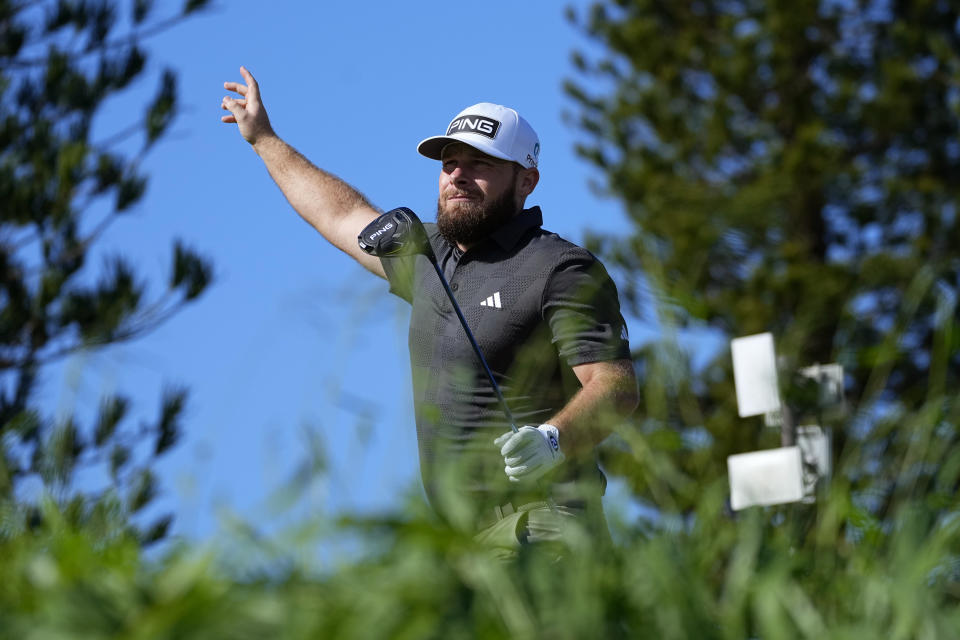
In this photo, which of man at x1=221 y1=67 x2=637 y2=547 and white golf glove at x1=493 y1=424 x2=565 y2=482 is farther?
man at x1=221 y1=67 x2=637 y2=547

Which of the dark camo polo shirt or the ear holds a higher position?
the ear

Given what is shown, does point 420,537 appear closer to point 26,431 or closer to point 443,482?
point 443,482

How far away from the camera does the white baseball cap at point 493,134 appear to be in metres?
4.04

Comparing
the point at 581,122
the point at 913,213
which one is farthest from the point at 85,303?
the point at 913,213

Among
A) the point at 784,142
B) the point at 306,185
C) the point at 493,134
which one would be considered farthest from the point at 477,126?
the point at 784,142

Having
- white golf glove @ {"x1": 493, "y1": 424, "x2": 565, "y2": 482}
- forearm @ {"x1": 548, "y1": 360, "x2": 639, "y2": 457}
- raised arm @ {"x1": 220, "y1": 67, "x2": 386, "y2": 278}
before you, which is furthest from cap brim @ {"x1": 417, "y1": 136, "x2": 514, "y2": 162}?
white golf glove @ {"x1": 493, "y1": 424, "x2": 565, "y2": 482}

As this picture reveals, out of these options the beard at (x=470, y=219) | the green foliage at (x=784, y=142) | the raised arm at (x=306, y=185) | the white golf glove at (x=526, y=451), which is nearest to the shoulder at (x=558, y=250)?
the beard at (x=470, y=219)

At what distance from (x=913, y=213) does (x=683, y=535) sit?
63.5ft

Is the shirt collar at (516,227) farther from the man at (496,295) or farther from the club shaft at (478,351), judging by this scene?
the club shaft at (478,351)

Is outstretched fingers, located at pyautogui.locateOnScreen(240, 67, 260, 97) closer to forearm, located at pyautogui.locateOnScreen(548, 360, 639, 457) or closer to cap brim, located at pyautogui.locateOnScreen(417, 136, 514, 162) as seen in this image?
cap brim, located at pyautogui.locateOnScreen(417, 136, 514, 162)

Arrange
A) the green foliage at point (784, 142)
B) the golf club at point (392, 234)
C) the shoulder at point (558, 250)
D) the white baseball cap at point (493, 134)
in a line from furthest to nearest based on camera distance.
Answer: the green foliage at point (784, 142) < the white baseball cap at point (493, 134) < the shoulder at point (558, 250) < the golf club at point (392, 234)

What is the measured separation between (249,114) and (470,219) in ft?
3.40

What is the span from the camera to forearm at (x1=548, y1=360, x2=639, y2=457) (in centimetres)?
293

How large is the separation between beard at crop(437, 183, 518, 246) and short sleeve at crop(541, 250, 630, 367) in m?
0.35
